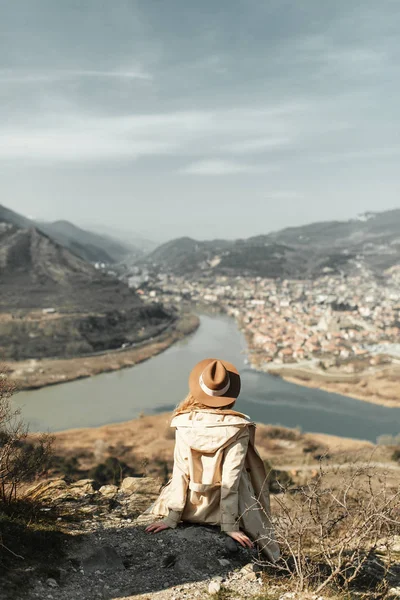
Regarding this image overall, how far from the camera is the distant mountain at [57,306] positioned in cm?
3959

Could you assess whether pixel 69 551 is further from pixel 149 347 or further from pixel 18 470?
pixel 149 347

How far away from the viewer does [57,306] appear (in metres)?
49.1

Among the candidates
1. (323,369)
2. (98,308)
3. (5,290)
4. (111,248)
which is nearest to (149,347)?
Result: (98,308)

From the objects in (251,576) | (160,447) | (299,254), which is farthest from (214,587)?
(299,254)

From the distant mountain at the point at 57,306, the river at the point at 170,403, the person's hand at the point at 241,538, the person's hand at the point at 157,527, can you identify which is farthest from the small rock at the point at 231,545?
the distant mountain at the point at 57,306

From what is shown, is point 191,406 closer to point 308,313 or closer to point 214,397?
point 214,397

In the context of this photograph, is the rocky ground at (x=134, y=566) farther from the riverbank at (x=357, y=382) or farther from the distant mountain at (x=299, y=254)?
the distant mountain at (x=299, y=254)

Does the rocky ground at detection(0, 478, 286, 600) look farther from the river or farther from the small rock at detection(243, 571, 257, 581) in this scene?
the river

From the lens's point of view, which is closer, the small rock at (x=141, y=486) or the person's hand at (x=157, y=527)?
the person's hand at (x=157, y=527)

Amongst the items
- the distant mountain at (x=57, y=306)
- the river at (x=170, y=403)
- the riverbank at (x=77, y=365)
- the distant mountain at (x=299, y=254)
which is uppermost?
the distant mountain at (x=299, y=254)

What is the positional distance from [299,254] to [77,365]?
101 m

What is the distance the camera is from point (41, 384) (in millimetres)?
30125

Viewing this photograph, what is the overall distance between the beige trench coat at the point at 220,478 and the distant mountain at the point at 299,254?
333 ft

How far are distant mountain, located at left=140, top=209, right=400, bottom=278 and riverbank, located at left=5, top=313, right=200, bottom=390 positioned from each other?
65677 mm
